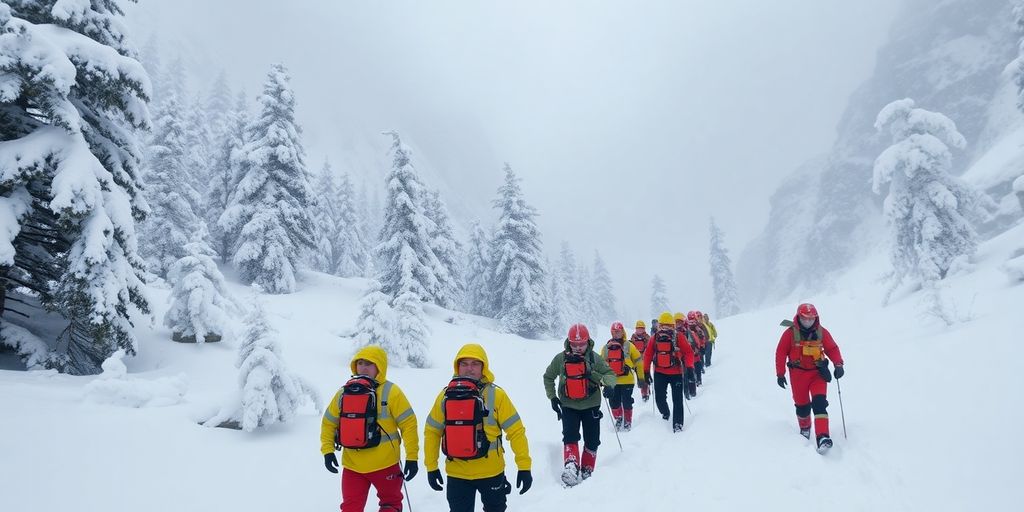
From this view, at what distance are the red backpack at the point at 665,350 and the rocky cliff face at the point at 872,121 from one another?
88.8 meters

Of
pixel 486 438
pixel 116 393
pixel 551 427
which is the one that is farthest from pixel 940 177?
pixel 116 393

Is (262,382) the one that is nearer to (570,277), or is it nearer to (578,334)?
(578,334)

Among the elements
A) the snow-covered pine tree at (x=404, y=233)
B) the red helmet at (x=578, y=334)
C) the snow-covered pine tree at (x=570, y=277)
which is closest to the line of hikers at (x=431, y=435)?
the red helmet at (x=578, y=334)

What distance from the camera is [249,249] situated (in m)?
24.7

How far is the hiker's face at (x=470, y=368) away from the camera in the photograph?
4699 millimetres

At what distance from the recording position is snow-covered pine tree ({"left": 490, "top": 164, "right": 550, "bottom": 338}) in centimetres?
3238

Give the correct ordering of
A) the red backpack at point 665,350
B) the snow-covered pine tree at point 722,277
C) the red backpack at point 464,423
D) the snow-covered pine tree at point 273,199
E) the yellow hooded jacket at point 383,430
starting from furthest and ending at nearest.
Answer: the snow-covered pine tree at point 722,277
the snow-covered pine tree at point 273,199
the red backpack at point 665,350
the yellow hooded jacket at point 383,430
the red backpack at point 464,423

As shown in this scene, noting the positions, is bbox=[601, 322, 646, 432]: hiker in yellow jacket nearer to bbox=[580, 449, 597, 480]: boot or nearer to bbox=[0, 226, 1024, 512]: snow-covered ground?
bbox=[0, 226, 1024, 512]: snow-covered ground

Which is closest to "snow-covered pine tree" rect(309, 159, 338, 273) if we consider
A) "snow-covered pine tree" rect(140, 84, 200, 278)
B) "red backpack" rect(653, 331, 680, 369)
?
"snow-covered pine tree" rect(140, 84, 200, 278)

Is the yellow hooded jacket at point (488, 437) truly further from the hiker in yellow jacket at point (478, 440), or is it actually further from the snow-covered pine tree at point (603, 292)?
the snow-covered pine tree at point (603, 292)

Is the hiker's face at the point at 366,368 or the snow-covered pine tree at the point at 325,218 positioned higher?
the snow-covered pine tree at the point at 325,218

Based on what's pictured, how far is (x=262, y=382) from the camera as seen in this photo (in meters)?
7.92

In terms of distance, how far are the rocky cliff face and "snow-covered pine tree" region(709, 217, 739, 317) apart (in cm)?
3476

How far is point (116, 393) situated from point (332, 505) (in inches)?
171
